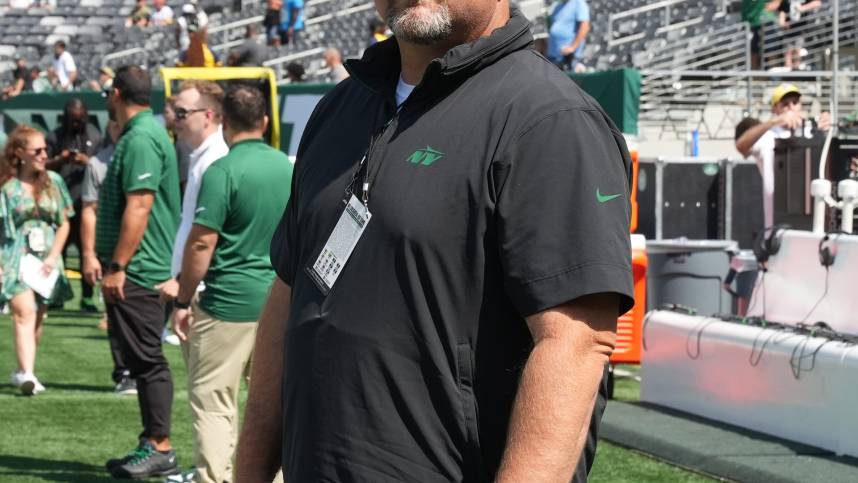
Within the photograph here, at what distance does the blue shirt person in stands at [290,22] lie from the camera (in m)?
27.8

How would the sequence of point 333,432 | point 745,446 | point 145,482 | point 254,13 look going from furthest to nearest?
point 254,13 → point 745,446 → point 145,482 → point 333,432

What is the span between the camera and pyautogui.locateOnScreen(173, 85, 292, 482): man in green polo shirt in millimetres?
6234

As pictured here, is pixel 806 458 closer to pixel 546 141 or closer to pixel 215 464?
pixel 215 464

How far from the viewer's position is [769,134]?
37.1 ft

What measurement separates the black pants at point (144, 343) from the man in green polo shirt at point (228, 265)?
1.06m

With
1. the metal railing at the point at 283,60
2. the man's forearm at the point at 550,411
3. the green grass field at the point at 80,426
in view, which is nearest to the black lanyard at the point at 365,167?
the man's forearm at the point at 550,411

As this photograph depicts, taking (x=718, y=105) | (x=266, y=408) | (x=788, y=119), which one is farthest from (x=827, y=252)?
(x=718, y=105)

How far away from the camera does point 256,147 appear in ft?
20.9

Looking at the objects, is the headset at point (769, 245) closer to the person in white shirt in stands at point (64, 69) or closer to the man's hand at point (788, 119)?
the man's hand at point (788, 119)

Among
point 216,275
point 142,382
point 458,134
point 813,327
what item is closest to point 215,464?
point 216,275

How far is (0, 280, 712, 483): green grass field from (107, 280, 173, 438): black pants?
0.41 meters

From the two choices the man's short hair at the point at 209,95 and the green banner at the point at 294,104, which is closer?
the man's short hair at the point at 209,95

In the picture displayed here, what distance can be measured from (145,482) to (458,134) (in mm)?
5321

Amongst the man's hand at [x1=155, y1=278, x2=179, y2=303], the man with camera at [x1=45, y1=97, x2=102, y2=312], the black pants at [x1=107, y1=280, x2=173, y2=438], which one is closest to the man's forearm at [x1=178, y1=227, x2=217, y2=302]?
the man's hand at [x1=155, y1=278, x2=179, y2=303]
